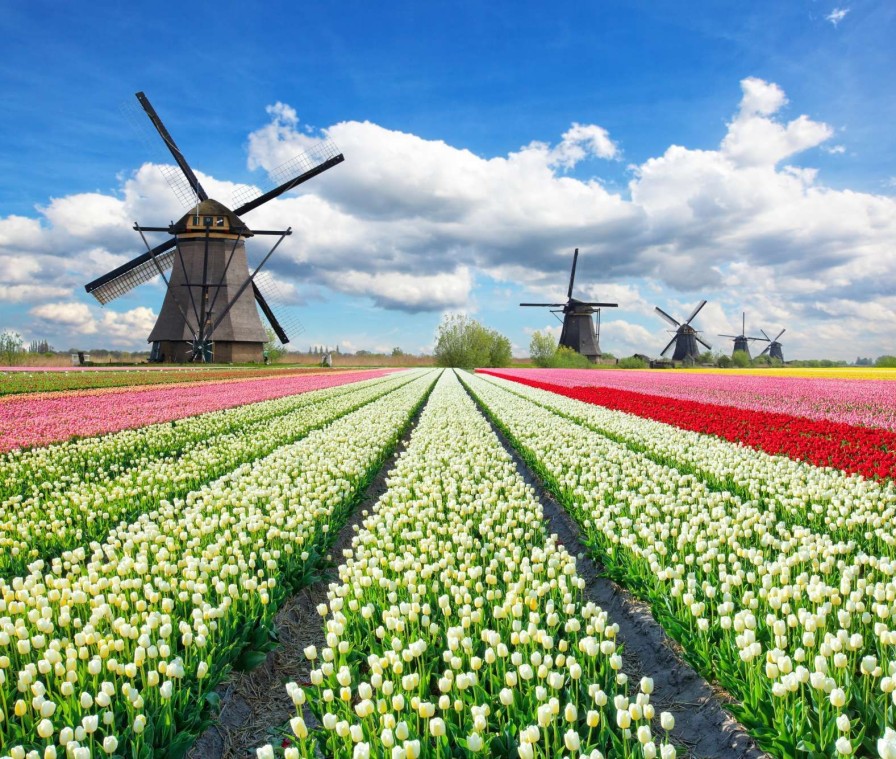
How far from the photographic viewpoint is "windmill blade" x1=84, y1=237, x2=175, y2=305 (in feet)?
166

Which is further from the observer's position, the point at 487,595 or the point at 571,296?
the point at 571,296

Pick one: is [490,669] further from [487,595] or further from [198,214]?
[198,214]

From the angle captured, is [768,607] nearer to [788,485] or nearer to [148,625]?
[788,485]

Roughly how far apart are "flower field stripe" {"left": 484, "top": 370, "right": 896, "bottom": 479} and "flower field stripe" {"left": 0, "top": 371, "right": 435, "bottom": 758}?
7.27 m

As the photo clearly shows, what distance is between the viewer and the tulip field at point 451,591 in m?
3.19

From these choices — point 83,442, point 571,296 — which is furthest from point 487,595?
point 571,296

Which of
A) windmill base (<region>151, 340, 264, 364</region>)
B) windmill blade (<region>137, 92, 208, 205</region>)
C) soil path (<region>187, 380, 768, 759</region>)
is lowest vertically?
soil path (<region>187, 380, 768, 759</region>)

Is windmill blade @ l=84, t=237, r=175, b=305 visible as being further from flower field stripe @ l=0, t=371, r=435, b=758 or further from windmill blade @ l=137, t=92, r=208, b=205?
flower field stripe @ l=0, t=371, r=435, b=758

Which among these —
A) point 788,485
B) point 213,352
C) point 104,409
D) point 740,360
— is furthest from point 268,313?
point 740,360

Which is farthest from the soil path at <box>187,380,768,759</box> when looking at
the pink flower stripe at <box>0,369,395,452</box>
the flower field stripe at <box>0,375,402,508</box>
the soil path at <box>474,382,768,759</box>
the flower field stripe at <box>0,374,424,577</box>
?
the pink flower stripe at <box>0,369,395,452</box>

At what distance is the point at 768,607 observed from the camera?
4.39 meters

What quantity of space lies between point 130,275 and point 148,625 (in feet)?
181

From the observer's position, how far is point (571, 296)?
85000mm

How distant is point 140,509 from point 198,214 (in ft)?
154
